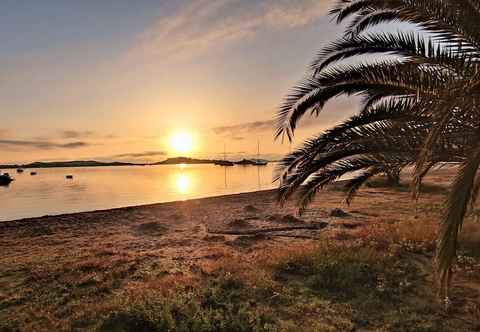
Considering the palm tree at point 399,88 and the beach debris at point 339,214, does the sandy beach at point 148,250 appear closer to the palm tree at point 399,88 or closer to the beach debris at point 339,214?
the beach debris at point 339,214

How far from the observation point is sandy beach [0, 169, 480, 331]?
6285 millimetres

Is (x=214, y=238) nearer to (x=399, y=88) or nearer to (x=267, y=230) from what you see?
(x=267, y=230)

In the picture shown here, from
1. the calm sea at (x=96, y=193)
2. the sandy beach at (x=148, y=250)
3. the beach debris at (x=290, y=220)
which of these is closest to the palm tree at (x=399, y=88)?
the sandy beach at (x=148, y=250)

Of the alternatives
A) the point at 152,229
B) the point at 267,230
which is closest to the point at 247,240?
the point at 267,230

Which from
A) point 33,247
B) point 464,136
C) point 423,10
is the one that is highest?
point 423,10

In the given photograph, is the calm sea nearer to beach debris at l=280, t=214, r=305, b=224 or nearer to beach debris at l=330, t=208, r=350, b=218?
beach debris at l=280, t=214, r=305, b=224

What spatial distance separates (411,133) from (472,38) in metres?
1.69

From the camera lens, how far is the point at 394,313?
536cm

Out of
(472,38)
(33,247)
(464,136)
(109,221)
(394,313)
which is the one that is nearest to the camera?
(472,38)

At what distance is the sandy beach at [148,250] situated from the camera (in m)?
6.29

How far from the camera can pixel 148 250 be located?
1105cm

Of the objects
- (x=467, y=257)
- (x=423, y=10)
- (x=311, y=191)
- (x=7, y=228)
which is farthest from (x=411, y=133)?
(x=7, y=228)

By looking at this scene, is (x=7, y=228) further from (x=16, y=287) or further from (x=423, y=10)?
(x=423, y=10)

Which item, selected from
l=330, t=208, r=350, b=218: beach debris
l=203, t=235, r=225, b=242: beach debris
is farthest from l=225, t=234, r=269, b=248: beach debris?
l=330, t=208, r=350, b=218: beach debris
